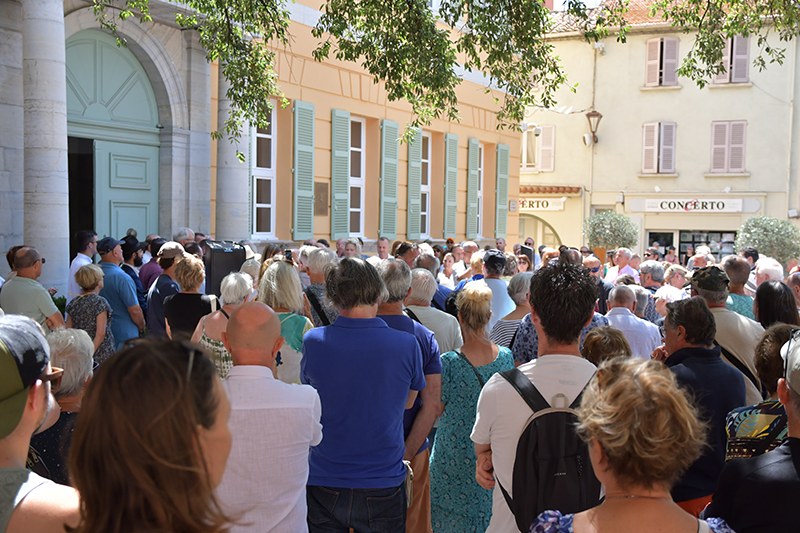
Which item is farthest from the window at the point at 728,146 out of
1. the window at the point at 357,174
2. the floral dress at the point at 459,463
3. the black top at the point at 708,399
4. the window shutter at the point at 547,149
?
the floral dress at the point at 459,463

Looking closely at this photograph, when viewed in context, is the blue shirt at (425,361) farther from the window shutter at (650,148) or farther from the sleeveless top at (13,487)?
the window shutter at (650,148)

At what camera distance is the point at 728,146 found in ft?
82.8

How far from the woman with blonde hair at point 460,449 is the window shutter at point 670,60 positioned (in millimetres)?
25189

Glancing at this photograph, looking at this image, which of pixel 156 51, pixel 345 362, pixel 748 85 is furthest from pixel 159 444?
pixel 748 85

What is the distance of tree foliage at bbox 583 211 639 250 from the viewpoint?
78.9ft

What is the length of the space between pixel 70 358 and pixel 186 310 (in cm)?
210

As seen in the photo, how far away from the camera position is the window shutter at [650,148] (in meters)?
26.0

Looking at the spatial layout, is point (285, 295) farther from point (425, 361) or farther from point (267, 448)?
point (267, 448)

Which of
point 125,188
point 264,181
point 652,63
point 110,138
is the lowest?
point 125,188

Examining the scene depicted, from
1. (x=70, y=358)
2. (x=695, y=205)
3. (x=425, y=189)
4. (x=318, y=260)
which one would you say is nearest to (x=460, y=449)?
(x=70, y=358)

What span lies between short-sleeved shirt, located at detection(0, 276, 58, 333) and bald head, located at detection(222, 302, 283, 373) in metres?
3.35

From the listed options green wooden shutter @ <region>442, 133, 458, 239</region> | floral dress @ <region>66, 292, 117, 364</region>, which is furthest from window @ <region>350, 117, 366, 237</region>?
floral dress @ <region>66, 292, 117, 364</region>

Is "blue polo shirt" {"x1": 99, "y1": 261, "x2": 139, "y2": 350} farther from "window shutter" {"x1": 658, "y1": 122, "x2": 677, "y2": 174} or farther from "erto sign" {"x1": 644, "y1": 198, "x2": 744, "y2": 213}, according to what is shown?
"window shutter" {"x1": 658, "y1": 122, "x2": 677, "y2": 174}

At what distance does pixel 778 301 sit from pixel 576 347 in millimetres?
2465
